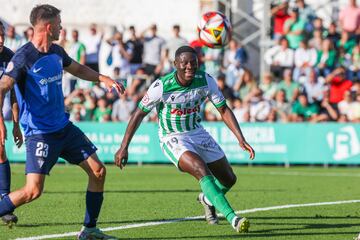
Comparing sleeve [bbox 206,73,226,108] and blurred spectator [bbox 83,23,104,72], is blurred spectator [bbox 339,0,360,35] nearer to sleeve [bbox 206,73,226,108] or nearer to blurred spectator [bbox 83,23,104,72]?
blurred spectator [bbox 83,23,104,72]

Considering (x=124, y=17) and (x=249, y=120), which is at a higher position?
(x=124, y=17)

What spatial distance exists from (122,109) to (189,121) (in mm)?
13834

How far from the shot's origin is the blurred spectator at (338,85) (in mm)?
24266

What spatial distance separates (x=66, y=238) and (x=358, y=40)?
1691 centimetres

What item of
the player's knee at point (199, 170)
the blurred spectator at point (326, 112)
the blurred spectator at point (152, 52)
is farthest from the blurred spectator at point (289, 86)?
the player's knee at point (199, 170)

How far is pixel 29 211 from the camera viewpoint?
500 inches

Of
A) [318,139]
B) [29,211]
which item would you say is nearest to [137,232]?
[29,211]

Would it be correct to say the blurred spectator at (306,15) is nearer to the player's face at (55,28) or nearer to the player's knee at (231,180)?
the player's knee at (231,180)

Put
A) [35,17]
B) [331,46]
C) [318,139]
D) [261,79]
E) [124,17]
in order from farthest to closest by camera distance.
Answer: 1. [124,17]
2. [261,79]
3. [331,46]
4. [318,139]
5. [35,17]

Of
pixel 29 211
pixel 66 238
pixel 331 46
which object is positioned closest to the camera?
pixel 66 238

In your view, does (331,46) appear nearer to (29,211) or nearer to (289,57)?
(289,57)

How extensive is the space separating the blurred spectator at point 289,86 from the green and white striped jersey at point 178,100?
1323 centimetres

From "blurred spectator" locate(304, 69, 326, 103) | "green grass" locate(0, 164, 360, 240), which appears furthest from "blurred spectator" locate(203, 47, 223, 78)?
"green grass" locate(0, 164, 360, 240)

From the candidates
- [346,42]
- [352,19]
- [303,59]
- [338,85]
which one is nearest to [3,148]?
[338,85]
